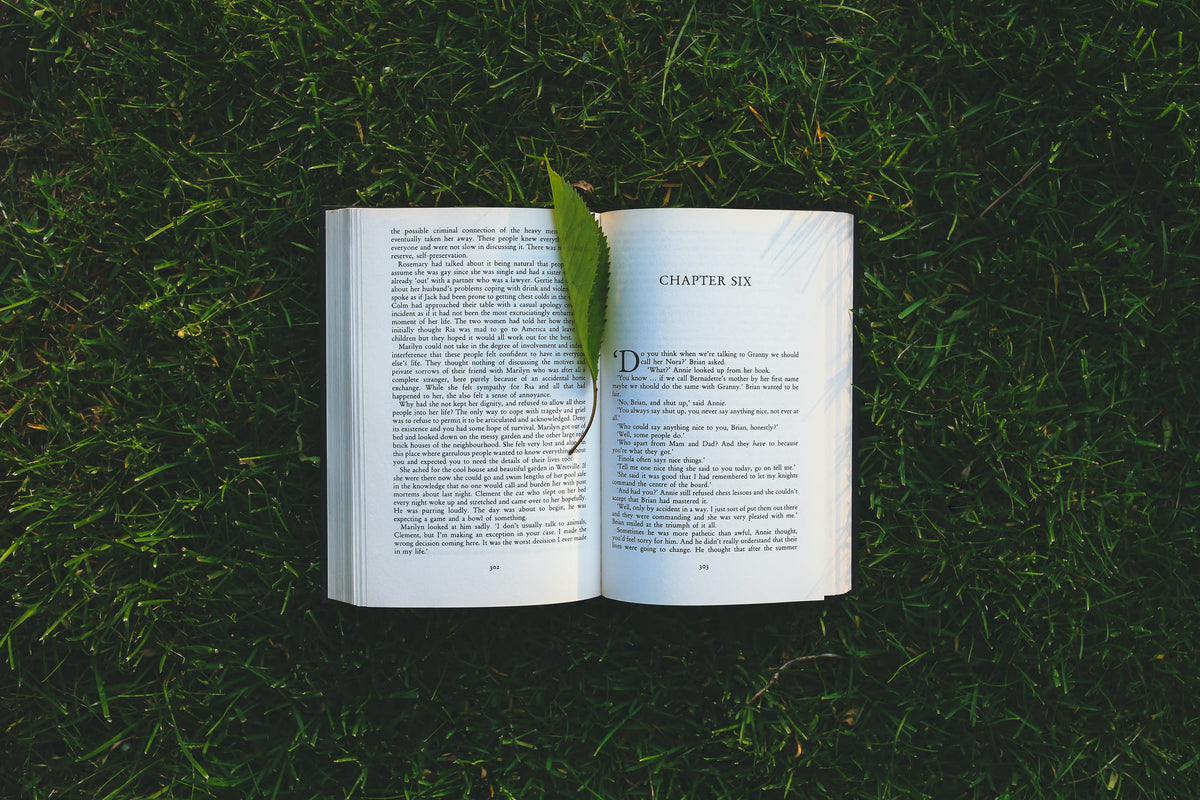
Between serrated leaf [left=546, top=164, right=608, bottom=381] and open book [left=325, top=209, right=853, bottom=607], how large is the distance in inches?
0.9

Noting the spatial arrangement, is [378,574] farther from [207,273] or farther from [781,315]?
[781,315]

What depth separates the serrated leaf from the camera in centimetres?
95

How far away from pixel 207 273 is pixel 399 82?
36 centimetres

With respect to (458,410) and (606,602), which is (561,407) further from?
(606,602)

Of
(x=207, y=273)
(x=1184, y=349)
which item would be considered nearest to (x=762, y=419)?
(x=1184, y=349)

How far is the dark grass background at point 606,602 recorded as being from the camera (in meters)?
1.04

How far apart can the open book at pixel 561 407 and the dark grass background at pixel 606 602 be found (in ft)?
0.28

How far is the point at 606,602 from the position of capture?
3.45 ft

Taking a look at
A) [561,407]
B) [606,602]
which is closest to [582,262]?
[561,407]

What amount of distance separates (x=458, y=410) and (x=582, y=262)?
237 millimetres

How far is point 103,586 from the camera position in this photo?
1.06 m

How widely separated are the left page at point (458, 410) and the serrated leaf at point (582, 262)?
0.08 ft

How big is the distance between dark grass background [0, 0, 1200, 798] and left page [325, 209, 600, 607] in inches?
3.4

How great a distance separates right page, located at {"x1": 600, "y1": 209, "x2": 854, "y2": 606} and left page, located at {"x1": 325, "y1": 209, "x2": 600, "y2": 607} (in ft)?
0.19
